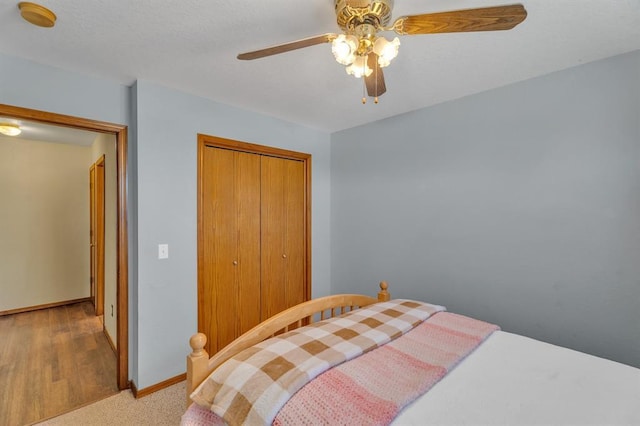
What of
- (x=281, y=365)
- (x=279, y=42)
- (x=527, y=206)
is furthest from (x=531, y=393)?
(x=279, y=42)

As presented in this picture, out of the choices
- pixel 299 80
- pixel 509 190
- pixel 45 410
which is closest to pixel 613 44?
pixel 509 190

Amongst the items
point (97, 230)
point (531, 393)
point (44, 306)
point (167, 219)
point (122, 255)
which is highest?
point (167, 219)

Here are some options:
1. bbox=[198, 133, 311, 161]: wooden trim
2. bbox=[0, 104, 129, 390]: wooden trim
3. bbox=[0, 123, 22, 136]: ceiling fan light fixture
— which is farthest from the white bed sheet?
bbox=[0, 123, 22, 136]: ceiling fan light fixture

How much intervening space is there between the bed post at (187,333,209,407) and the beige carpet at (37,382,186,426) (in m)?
0.97

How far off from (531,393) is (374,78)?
1493 millimetres

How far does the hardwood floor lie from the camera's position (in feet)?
6.65

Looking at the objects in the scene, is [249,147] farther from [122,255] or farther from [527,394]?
[527,394]

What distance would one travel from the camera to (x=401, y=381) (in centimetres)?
112

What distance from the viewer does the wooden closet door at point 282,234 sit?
9.70 feet

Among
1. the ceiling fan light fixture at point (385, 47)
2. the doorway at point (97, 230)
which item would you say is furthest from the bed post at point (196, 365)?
the doorway at point (97, 230)

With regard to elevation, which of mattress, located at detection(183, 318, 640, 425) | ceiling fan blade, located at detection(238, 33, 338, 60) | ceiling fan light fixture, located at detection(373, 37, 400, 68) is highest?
ceiling fan blade, located at detection(238, 33, 338, 60)

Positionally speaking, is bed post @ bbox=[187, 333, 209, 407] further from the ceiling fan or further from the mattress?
the ceiling fan

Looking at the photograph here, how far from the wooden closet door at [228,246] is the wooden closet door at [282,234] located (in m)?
0.10

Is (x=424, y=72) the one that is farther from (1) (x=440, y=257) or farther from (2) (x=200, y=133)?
(2) (x=200, y=133)
